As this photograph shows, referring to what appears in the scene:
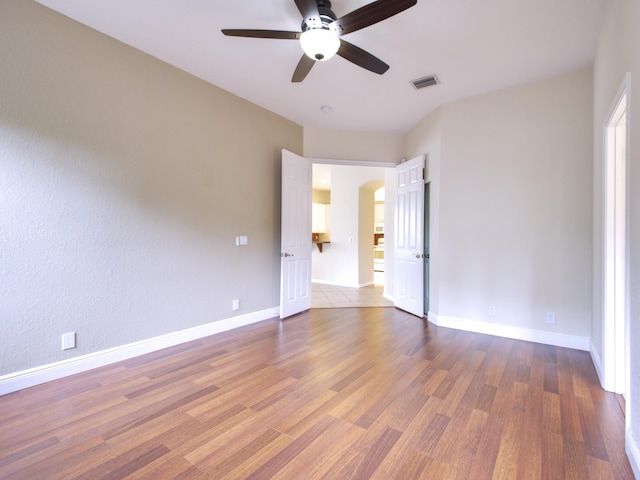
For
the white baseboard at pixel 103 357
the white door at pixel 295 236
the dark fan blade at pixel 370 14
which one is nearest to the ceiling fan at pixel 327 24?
the dark fan blade at pixel 370 14

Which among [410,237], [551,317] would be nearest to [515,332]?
[551,317]

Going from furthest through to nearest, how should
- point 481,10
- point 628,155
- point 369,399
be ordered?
point 481,10
point 369,399
point 628,155

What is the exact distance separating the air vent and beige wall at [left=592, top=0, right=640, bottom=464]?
4.38 feet

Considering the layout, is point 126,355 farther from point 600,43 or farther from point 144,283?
point 600,43

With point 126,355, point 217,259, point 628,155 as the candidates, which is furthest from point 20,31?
point 628,155

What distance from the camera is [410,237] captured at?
4.48 m

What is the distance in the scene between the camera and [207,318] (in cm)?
350

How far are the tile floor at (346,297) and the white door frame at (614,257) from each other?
3.04 metres

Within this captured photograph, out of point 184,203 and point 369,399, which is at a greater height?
point 184,203

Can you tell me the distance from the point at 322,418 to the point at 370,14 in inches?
100

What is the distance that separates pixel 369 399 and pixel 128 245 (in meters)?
2.42

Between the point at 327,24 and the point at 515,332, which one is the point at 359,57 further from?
the point at 515,332

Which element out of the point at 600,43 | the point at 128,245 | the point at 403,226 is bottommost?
the point at 128,245

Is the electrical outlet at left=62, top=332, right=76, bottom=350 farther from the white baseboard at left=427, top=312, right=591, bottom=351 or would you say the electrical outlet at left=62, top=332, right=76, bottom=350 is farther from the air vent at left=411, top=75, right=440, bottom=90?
the air vent at left=411, top=75, right=440, bottom=90
